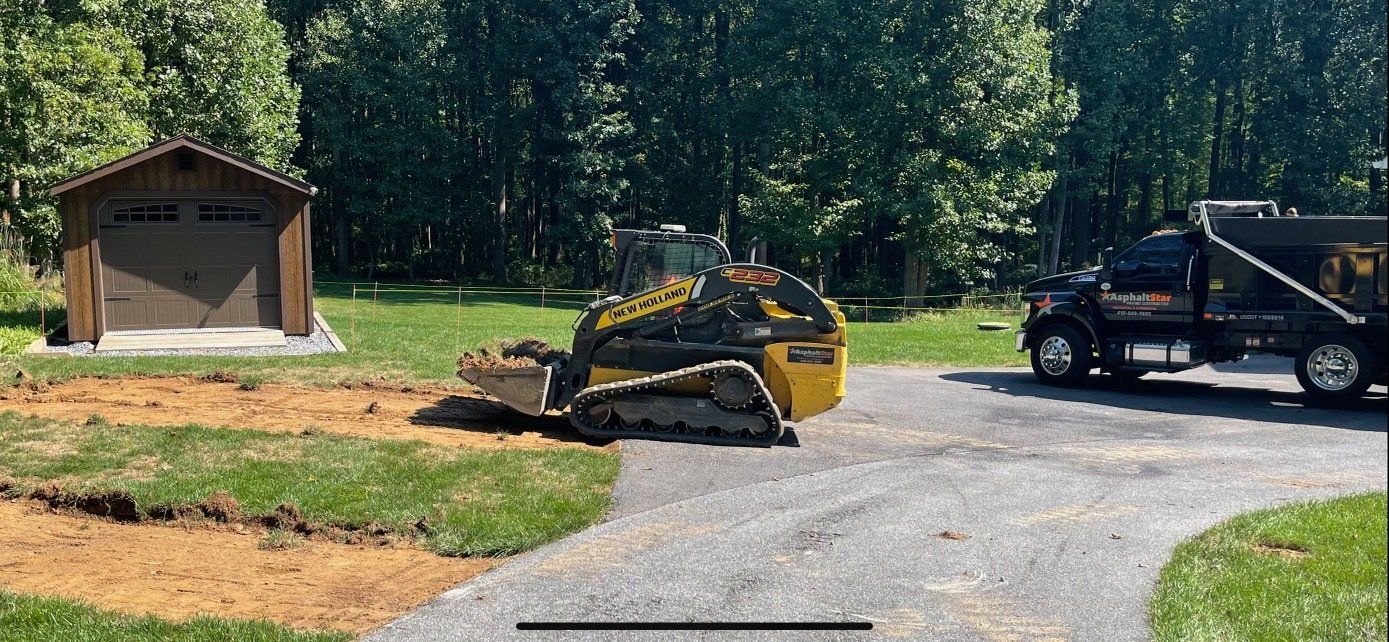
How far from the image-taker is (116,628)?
6301 mm

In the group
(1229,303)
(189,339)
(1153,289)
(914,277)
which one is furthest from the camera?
(914,277)

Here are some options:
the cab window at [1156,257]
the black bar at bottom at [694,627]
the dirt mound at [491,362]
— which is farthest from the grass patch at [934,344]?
the black bar at bottom at [694,627]

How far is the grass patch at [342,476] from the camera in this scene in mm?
8711

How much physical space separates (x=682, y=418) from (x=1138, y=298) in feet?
28.8

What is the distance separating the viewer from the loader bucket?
12.6 meters

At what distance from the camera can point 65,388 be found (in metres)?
14.6

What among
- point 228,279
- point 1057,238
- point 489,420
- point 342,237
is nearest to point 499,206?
point 342,237

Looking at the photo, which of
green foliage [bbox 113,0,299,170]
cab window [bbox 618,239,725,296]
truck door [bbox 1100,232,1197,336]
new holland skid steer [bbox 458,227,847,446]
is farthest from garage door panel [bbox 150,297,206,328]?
truck door [bbox 1100,232,1197,336]

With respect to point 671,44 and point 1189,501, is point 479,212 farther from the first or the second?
point 1189,501

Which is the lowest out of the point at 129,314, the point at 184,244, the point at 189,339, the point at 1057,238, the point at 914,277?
the point at 189,339

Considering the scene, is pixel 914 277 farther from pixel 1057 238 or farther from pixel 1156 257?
pixel 1156 257

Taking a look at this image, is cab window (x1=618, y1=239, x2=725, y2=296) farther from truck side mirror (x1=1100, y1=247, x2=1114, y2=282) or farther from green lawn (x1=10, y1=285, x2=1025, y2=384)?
truck side mirror (x1=1100, y1=247, x2=1114, y2=282)

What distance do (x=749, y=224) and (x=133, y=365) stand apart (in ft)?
83.9

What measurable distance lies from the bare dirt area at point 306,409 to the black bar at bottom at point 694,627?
526cm
